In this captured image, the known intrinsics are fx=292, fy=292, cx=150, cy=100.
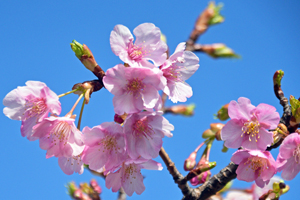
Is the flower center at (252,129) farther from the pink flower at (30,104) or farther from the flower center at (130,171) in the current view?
the pink flower at (30,104)

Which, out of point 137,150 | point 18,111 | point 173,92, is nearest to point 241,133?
point 173,92

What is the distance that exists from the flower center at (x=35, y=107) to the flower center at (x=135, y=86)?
1.89ft

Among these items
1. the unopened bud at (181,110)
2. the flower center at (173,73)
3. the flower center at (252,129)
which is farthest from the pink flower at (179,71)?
the unopened bud at (181,110)

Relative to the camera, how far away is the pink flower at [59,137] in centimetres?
185

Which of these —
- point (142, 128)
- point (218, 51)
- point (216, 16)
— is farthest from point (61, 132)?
point (216, 16)

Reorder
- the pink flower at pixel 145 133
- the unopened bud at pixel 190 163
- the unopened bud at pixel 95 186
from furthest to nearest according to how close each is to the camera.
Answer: the unopened bud at pixel 95 186 < the unopened bud at pixel 190 163 < the pink flower at pixel 145 133

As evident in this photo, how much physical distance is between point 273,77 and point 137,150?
141cm

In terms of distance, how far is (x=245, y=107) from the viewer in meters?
2.21

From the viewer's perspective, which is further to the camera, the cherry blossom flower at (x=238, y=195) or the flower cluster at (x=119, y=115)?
the cherry blossom flower at (x=238, y=195)

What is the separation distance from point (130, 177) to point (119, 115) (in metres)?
0.58

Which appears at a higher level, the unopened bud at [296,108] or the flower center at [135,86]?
the flower center at [135,86]

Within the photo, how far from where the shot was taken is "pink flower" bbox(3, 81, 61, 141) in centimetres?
187

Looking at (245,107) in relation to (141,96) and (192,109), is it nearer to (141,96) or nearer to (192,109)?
(141,96)

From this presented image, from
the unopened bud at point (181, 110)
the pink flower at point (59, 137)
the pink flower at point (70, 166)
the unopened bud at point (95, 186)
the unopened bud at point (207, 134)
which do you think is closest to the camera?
the pink flower at point (59, 137)
